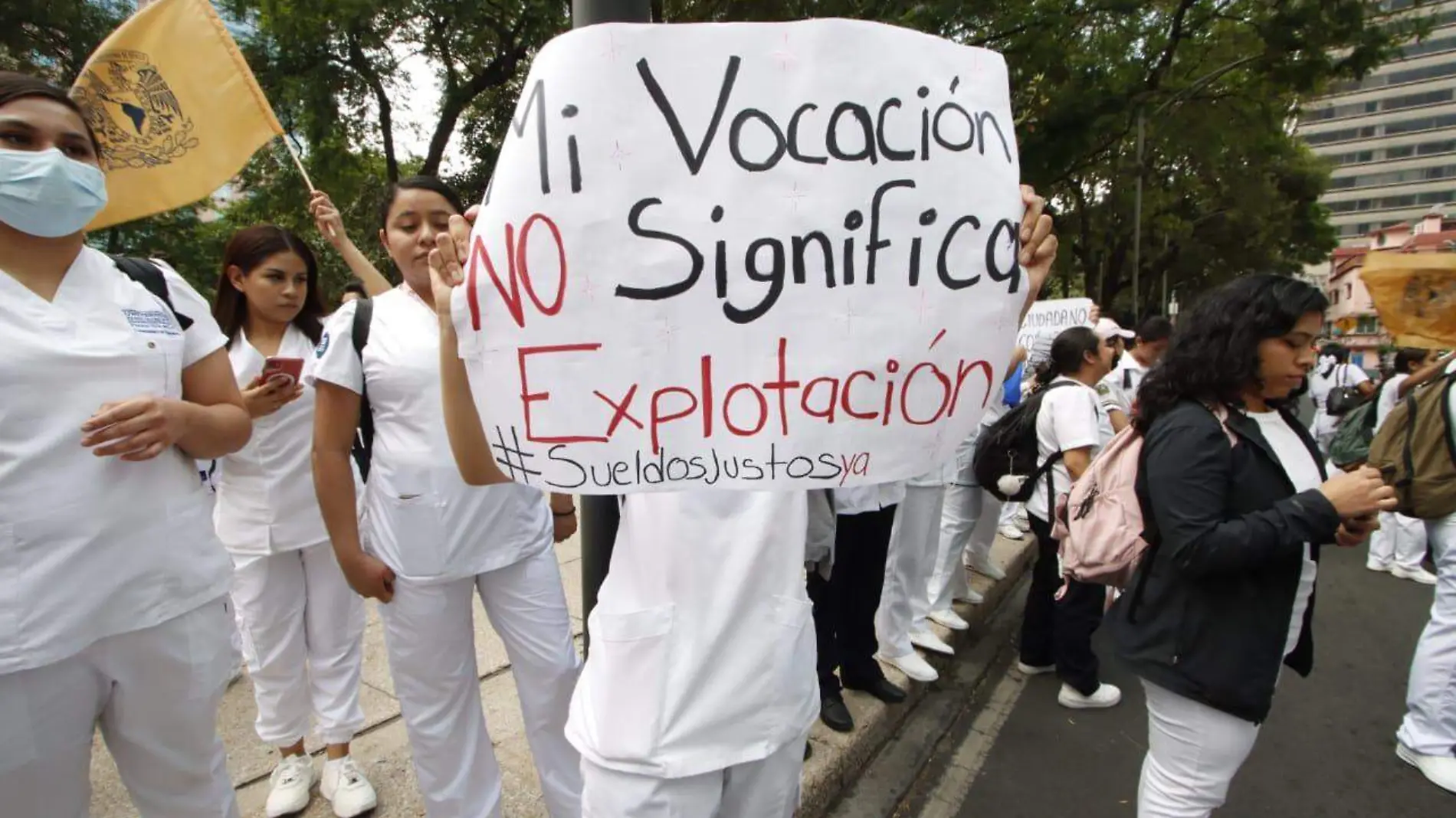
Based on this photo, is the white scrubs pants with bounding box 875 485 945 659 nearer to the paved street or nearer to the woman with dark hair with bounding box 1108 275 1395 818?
the paved street

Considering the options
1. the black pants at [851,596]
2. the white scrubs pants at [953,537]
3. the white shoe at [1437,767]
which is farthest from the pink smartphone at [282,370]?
the white shoe at [1437,767]

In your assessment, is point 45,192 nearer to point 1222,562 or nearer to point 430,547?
point 430,547

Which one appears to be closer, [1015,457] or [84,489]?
[84,489]

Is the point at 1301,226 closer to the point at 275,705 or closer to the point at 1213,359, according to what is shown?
the point at 1213,359

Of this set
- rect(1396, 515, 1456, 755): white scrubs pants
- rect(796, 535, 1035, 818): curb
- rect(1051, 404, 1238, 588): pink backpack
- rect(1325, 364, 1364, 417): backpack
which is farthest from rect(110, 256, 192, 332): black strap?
rect(1325, 364, 1364, 417): backpack

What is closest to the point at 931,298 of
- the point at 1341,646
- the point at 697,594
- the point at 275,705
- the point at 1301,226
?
the point at 697,594

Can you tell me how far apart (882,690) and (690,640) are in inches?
89.4

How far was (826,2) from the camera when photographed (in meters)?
7.61

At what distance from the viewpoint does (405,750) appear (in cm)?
279

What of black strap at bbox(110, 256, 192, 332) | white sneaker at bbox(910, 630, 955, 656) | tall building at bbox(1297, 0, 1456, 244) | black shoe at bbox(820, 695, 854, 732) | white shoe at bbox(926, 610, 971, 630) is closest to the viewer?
black strap at bbox(110, 256, 192, 332)

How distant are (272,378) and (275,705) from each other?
1118mm

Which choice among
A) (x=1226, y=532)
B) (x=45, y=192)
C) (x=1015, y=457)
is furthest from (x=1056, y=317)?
(x=45, y=192)

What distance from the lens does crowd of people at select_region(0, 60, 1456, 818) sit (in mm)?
1362

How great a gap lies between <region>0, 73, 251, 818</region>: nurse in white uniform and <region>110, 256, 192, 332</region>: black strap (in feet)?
0.07
